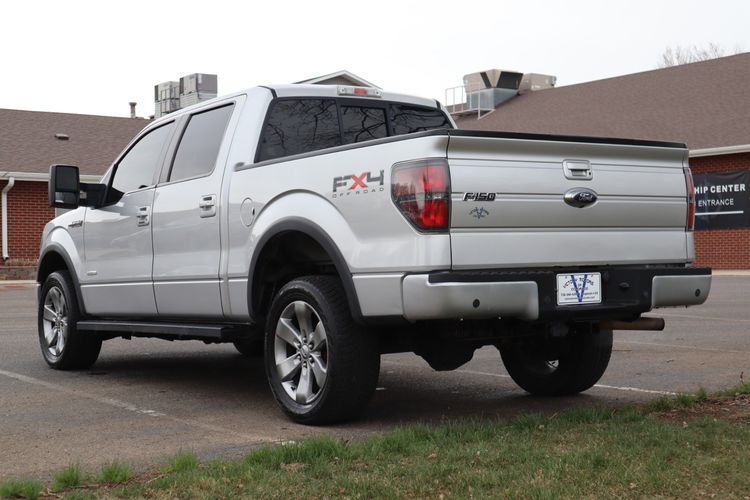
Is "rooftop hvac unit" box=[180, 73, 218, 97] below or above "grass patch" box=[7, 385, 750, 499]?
above

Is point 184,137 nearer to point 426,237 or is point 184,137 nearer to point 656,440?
point 426,237

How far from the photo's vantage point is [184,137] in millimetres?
7984

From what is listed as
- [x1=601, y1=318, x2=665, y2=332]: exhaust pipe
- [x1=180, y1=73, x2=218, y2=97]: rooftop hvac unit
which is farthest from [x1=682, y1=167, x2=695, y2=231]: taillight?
[x1=180, y1=73, x2=218, y2=97]: rooftop hvac unit

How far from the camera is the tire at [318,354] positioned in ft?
19.8

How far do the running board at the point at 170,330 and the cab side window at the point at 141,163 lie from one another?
Answer: 41.2 inches

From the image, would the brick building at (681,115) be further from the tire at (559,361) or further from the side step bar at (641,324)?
the side step bar at (641,324)

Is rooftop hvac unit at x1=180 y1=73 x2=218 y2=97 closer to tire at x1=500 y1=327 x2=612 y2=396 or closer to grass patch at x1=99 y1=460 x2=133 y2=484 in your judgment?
tire at x1=500 y1=327 x2=612 y2=396

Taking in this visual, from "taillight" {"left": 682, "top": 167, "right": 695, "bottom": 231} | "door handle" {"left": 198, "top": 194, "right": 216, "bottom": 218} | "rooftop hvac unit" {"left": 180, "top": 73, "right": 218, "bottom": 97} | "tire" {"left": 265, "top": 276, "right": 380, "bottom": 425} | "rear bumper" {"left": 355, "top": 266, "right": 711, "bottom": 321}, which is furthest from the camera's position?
"rooftop hvac unit" {"left": 180, "top": 73, "right": 218, "bottom": 97}

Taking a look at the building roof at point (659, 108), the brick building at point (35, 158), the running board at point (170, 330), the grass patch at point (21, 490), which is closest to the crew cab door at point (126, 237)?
the running board at point (170, 330)

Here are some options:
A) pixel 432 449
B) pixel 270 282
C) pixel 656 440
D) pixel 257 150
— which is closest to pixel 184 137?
pixel 257 150

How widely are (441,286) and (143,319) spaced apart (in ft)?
11.6

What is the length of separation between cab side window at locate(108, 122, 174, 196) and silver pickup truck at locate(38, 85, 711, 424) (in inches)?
2.3

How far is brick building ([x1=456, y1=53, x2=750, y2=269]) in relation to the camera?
2850cm

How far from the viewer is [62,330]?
30.2 feet
